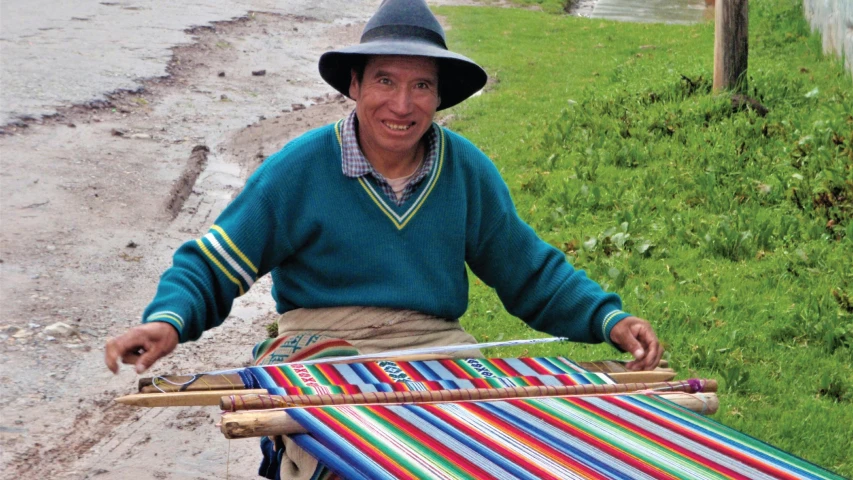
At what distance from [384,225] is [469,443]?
0.82 metres

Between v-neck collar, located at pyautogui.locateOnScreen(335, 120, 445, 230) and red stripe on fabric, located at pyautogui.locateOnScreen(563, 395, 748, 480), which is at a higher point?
v-neck collar, located at pyautogui.locateOnScreen(335, 120, 445, 230)

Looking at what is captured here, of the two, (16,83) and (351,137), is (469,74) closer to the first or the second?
(351,137)

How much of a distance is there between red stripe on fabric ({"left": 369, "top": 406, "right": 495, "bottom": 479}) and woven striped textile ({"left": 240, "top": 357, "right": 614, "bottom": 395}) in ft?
0.48

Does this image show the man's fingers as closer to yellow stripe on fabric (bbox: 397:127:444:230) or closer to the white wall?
yellow stripe on fabric (bbox: 397:127:444:230)

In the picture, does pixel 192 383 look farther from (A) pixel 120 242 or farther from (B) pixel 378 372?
(A) pixel 120 242

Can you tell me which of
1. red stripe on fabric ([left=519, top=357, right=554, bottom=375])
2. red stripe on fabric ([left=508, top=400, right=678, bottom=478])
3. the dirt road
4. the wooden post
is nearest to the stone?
the dirt road

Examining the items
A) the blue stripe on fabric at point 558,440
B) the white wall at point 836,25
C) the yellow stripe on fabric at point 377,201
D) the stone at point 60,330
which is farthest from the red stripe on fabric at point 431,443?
the white wall at point 836,25

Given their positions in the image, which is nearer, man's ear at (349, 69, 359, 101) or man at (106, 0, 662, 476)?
man at (106, 0, 662, 476)

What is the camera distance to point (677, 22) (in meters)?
15.3

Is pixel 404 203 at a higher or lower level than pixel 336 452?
higher

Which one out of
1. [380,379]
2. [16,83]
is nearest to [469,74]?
[380,379]

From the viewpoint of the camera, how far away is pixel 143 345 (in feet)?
7.66

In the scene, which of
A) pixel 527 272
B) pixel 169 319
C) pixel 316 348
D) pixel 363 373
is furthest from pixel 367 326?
pixel 169 319

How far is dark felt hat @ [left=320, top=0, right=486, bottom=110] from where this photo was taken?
2748 mm
